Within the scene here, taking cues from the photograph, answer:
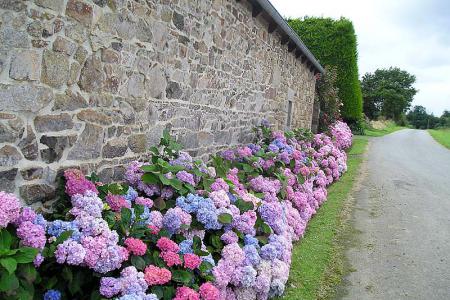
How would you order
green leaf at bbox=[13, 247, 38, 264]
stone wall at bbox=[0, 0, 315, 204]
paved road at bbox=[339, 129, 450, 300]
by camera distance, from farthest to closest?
paved road at bbox=[339, 129, 450, 300]
stone wall at bbox=[0, 0, 315, 204]
green leaf at bbox=[13, 247, 38, 264]

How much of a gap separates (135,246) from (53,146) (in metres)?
1.13

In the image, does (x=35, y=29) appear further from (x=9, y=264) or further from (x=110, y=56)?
(x=9, y=264)

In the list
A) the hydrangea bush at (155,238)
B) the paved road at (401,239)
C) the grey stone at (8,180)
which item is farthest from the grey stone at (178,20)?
the paved road at (401,239)

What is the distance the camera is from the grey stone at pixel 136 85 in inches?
176

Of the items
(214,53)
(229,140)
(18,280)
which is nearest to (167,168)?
(18,280)

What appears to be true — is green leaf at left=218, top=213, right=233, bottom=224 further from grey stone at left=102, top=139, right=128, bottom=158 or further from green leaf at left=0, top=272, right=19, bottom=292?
green leaf at left=0, top=272, right=19, bottom=292

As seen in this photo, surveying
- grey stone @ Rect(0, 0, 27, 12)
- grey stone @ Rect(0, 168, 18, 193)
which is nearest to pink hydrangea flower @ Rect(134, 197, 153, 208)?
grey stone @ Rect(0, 168, 18, 193)

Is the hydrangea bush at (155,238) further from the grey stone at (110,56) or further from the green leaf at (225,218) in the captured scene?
the grey stone at (110,56)

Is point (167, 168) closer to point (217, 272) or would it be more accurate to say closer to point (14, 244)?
point (217, 272)

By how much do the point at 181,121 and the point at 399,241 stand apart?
3.91 metres

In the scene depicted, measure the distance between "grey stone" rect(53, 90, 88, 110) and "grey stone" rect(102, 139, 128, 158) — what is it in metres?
0.55

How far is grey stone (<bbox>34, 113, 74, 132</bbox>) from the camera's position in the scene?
3.34 m

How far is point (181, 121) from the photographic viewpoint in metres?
5.66

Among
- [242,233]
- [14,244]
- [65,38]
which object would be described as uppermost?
[65,38]
